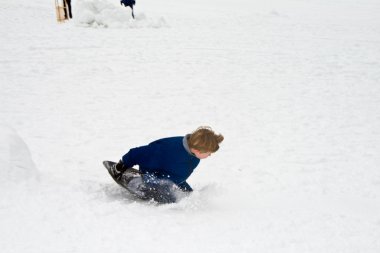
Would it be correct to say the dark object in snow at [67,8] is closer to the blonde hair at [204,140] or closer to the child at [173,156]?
the child at [173,156]

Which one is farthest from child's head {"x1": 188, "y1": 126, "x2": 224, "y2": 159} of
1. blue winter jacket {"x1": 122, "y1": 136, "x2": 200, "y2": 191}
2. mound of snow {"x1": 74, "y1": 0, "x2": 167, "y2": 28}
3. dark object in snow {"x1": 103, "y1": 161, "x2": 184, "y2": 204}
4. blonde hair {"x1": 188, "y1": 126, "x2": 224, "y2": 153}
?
mound of snow {"x1": 74, "y1": 0, "x2": 167, "y2": 28}

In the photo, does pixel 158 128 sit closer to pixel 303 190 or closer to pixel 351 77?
pixel 303 190

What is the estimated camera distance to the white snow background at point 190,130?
2.91 m

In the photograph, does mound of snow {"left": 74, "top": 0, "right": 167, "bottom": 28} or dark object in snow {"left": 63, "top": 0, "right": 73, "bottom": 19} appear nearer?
Answer: mound of snow {"left": 74, "top": 0, "right": 167, "bottom": 28}

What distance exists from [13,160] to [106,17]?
11012 mm

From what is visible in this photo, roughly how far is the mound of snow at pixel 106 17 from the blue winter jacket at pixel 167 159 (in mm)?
10751

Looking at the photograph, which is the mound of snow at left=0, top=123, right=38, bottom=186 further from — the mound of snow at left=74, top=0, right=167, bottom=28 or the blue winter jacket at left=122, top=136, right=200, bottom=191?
the mound of snow at left=74, top=0, right=167, bottom=28

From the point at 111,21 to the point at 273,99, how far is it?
8.05 metres

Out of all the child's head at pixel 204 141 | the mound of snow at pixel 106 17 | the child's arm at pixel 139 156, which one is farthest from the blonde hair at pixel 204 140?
the mound of snow at pixel 106 17

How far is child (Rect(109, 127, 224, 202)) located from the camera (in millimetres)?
3297

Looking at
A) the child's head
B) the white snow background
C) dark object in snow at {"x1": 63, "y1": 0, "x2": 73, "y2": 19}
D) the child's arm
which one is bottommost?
the white snow background

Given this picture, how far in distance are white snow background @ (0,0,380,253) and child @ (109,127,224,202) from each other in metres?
0.26

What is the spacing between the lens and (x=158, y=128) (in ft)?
19.5

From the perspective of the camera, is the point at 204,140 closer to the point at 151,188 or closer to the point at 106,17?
the point at 151,188
